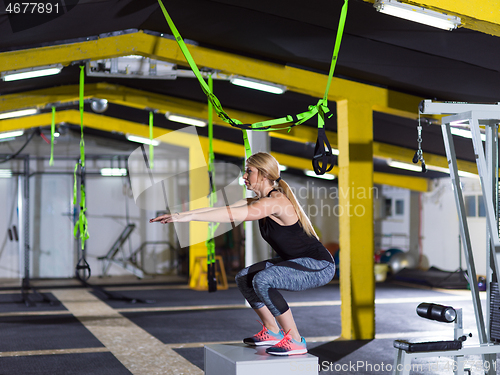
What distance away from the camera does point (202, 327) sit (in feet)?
22.3

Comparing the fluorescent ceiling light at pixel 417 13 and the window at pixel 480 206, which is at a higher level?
the fluorescent ceiling light at pixel 417 13

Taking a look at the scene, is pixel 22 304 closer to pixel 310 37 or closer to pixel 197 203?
pixel 197 203

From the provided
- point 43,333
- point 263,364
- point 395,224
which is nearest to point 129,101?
point 43,333

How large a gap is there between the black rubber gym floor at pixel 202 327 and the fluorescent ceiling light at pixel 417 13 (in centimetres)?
209

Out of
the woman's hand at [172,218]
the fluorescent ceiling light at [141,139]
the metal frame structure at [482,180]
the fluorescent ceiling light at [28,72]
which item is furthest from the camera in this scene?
the fluorescent ceiling light at [141,139]

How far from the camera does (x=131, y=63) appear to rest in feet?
21.3

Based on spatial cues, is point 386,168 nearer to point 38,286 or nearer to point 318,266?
point 38,286

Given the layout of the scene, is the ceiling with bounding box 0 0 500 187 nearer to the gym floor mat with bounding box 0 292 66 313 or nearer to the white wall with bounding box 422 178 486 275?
the gym floor mat with bounding box 0 292 66 313

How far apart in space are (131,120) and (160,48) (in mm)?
5770

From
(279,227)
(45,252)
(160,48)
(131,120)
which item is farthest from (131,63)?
(45,252)

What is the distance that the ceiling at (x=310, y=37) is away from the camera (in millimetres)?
4836

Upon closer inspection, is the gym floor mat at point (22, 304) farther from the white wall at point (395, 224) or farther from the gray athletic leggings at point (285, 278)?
the white wall at point (395, 224)

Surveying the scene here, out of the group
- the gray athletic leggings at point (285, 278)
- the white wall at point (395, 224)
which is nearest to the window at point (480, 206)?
the white wall at point (395, 224)

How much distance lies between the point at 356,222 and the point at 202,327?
2311mm
